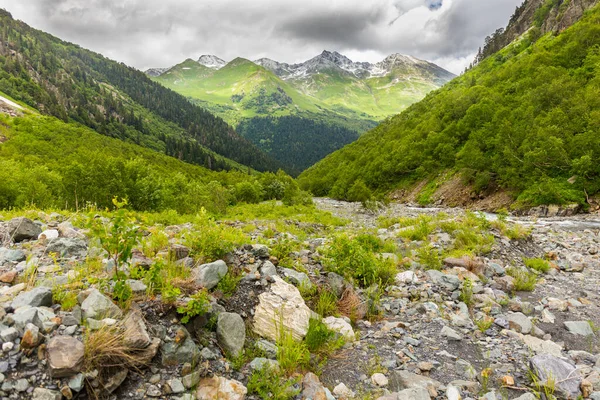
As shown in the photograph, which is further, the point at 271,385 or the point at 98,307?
the point at 271,385

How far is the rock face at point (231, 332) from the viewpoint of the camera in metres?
5.34

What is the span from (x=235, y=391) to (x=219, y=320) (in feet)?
4.45

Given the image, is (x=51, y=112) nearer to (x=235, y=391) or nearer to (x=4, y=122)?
(x=4, y=122)

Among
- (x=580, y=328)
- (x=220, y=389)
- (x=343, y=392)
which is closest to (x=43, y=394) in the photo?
(x=220, y=389)

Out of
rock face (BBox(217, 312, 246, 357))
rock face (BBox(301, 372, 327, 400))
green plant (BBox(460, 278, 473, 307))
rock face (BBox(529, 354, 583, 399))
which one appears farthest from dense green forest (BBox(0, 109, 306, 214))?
rock face (BBox(529, 354, 583, 399))

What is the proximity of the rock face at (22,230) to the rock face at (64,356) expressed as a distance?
5618mm

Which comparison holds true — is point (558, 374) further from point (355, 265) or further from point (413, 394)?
point (355, 265)

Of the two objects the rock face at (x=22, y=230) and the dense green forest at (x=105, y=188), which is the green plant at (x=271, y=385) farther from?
the dense green forest at (x=105, y=188)

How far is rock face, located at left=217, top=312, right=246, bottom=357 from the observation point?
5.34 m

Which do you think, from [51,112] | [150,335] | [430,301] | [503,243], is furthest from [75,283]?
[51,112]

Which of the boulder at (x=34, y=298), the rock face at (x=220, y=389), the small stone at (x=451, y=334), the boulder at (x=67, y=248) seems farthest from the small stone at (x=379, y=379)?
the boulder at (x=67, y=248)

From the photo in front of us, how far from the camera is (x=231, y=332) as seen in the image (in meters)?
5.54

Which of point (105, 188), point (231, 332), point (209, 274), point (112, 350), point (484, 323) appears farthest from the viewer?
point (105, 188)

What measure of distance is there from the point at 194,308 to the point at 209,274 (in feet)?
4.21
